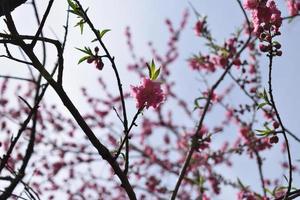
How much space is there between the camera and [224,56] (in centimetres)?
620

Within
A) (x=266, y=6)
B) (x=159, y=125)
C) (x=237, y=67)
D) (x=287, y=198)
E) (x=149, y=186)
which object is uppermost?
(x=159, y=125)

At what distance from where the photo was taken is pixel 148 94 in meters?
2.86

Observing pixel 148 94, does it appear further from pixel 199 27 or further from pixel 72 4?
pixel 199 27

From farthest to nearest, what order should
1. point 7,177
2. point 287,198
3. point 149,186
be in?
point 149,186 → point 7,177 → point 287,198

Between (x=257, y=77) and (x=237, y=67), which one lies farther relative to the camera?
(x=257, y=77)

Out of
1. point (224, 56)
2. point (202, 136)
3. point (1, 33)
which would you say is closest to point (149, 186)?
point (224, 56)

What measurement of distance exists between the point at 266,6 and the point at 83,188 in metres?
9.82

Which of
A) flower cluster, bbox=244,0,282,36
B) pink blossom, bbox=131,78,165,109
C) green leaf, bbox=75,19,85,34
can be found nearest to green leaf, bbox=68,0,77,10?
green leaf, bbox=75,19,85,34

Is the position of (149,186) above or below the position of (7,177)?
above

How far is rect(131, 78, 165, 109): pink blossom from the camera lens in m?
2.84

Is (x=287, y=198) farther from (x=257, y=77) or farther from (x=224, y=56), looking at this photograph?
(x=257, y=77)

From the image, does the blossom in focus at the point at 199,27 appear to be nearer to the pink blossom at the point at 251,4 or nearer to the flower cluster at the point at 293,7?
the flower cluster at the point at 293,7

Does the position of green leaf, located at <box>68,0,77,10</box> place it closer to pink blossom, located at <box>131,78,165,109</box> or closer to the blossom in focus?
pink blossom, located at <box>131,78,165,109</box>

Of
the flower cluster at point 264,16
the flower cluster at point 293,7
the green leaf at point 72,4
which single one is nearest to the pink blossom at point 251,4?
the flower cluster at point 264,16
